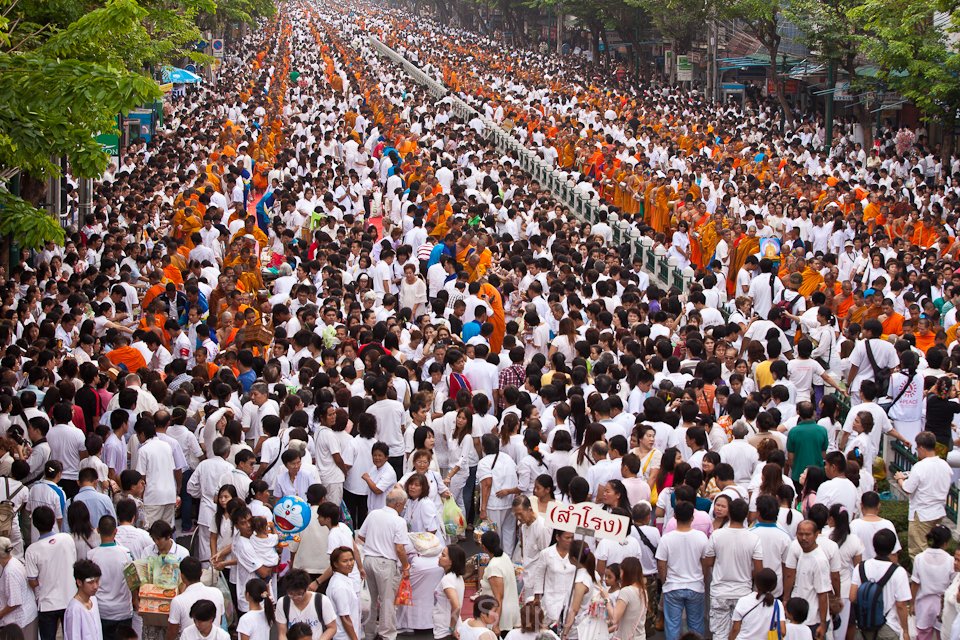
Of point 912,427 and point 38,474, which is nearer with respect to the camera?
point 38,474

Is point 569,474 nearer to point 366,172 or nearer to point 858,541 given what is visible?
point 858,541

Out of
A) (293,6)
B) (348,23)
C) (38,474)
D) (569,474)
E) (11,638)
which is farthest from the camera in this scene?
(293,6)

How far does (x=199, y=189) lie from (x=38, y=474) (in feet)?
35.9

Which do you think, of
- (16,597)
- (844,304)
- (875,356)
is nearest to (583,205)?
(844,304)

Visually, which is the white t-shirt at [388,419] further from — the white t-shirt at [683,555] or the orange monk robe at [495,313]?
the orange monk robe at [495,313]

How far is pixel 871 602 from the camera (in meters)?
9.20

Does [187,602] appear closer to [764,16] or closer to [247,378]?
[247,378]

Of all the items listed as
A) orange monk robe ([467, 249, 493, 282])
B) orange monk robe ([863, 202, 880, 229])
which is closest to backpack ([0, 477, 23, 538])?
orange monk robe ([467, 249, 493, 282])

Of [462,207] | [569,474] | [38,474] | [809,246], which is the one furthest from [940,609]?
[462,207]

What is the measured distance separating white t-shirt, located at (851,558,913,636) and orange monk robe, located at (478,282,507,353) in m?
6.52

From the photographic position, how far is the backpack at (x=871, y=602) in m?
9.18

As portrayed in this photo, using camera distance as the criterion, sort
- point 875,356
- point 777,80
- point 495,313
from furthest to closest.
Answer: point 777,80 → point 495,313 → point 875,356

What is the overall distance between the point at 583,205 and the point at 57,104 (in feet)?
50.6

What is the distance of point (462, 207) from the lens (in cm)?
2122
